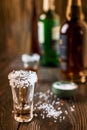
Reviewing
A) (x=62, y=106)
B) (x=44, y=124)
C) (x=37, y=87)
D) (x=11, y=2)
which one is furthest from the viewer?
(x=11, y=2)

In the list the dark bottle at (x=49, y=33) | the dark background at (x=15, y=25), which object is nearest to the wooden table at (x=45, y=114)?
the dark bottle at (x=49, y=33)

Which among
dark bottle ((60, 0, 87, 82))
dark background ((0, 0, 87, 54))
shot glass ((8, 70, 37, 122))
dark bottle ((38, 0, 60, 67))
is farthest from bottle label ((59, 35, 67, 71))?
dark background ((0, 0, 87, 54))

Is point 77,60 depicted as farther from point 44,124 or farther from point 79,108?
point 44,124

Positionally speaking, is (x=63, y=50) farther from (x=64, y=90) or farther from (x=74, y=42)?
(x=64, y=90)

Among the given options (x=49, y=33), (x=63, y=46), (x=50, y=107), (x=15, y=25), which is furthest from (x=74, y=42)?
(x=15, y=25)

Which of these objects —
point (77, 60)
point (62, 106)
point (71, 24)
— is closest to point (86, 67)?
point (77, 60)

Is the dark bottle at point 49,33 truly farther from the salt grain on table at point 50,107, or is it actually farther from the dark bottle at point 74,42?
the salt grain on table at point 50,107
